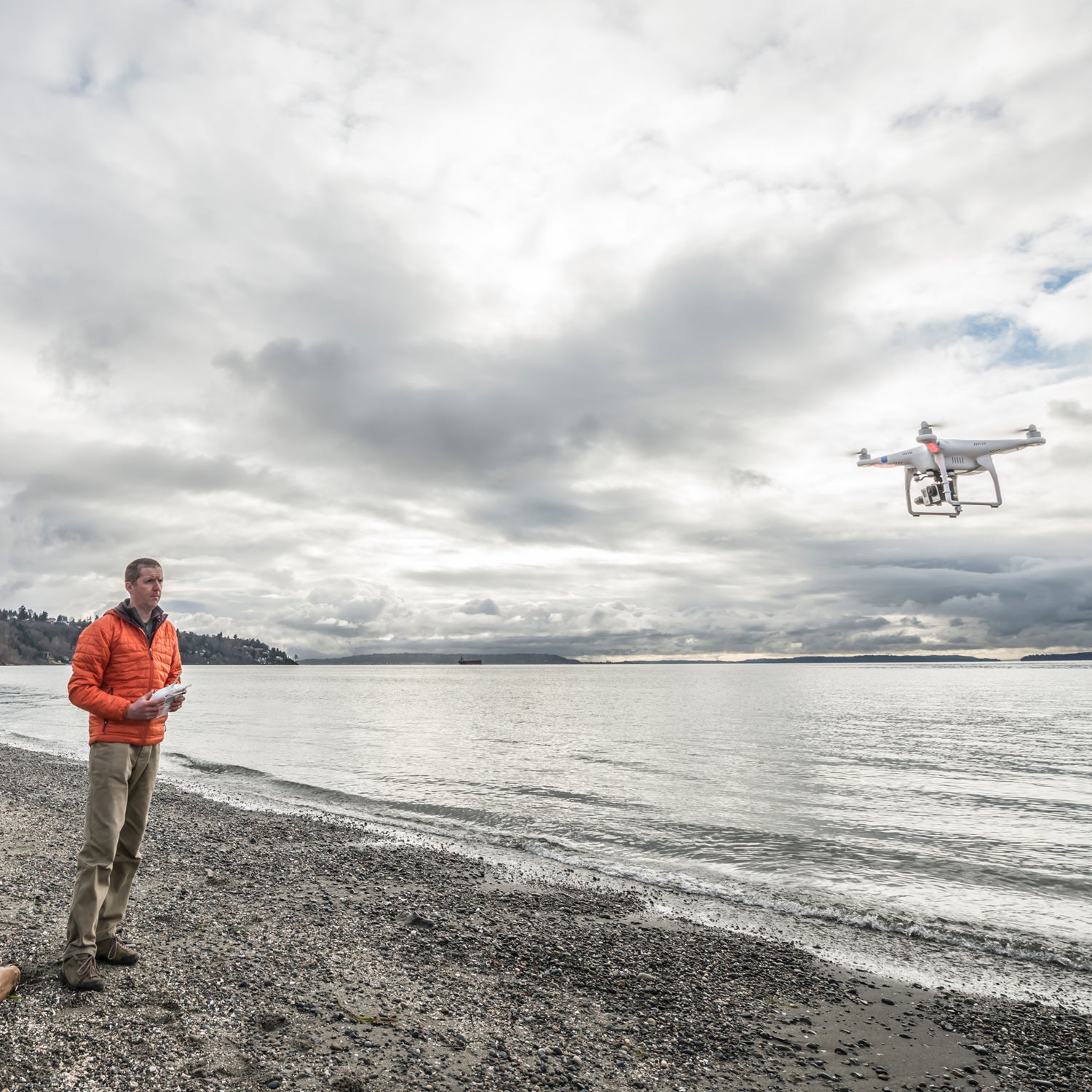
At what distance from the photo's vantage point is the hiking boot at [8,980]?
670 cm

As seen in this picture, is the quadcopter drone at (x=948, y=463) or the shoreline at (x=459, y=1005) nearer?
the shoreline at (x=459, y=1005)

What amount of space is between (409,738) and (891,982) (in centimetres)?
4120

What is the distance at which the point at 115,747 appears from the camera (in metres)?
7.11

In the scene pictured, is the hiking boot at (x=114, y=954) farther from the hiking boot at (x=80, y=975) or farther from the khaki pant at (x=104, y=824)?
the hiking boot at (x=80, y=975)

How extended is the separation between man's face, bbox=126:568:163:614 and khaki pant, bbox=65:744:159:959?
1.43 m

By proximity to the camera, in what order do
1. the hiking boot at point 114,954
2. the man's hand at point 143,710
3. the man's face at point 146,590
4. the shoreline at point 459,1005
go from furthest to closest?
the hiking boot at point 114,954 → the man's face at point 146,590 → the man's hand at point 143,710 → the shoreline at point 459,1005

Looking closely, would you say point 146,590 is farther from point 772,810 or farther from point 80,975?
point 772,810

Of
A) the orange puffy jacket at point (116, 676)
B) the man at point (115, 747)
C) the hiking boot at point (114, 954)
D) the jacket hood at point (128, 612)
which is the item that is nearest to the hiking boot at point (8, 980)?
the man at point (115, 747)

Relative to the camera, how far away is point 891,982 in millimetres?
9977

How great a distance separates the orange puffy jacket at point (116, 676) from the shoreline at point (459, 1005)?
2.58 meters

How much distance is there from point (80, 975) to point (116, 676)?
2985mm

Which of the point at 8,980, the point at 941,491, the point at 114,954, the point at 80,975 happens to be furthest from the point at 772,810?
A: the point at 8,980

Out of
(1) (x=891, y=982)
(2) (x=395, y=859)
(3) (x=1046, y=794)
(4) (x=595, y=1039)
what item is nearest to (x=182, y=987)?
(4) (x=595, y=1039)

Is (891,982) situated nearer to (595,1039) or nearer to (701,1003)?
(701,1003)
